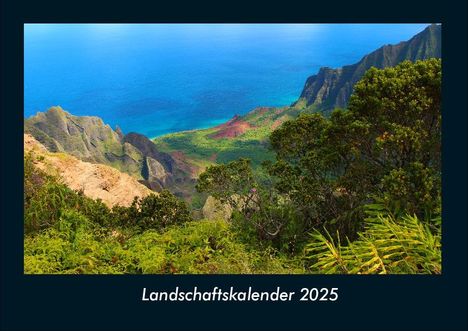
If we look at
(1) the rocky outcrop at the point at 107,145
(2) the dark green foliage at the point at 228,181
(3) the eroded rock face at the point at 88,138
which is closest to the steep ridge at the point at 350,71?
(1) the rocky outcrop at the point at 107,145

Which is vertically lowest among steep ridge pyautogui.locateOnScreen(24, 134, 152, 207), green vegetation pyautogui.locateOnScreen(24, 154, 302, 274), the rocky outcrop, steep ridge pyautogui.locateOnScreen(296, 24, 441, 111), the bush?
the bush

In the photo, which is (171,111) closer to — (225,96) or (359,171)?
(225,96)

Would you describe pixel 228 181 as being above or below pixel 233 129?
below

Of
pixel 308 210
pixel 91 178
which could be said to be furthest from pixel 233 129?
pixel 308 210

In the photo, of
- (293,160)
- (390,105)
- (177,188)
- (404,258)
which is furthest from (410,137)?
(177,188)

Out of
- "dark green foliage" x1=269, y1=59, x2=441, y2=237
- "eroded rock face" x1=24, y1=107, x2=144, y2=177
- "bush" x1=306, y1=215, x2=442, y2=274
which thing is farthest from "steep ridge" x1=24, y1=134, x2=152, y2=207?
"eroded rock face" x1=24, y1=107, x2=144, y2=177

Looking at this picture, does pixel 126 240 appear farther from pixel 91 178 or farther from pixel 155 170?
pixel 155 170

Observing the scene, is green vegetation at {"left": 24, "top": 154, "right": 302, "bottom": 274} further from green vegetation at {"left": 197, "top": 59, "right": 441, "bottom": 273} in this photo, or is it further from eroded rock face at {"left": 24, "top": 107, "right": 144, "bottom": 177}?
eroded rock face at {"left": 24, "top": 107, "right": 144, "bottom": 177}
